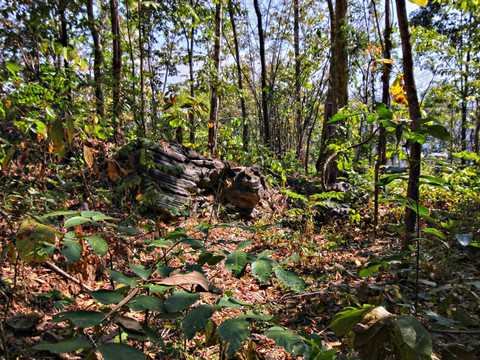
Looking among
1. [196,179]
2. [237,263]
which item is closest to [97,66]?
[196,179]

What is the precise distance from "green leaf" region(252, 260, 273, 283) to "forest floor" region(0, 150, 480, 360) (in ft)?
0.57

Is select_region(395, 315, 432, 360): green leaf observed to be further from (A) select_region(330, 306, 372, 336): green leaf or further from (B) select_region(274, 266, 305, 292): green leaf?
(B) select_region(274, 266, 305, 292): green leaf

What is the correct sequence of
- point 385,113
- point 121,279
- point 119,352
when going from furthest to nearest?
1. point 385,113
2. point 121,279
3. point 119,352

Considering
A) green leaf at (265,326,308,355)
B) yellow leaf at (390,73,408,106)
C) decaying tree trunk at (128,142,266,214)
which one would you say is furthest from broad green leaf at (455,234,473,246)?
decaying tree trunk at (128,142,266,214)

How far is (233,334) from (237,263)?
0.21 metres

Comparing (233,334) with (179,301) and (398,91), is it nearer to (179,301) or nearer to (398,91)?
(179,301)

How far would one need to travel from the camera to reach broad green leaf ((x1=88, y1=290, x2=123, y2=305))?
0.72 m

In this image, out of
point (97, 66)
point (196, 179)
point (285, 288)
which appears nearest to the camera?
point (285, 288)

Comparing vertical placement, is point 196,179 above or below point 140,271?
above

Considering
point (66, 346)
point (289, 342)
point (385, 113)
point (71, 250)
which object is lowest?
point (289, 342)

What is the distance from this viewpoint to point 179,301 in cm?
74

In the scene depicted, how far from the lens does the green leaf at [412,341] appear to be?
614 mm

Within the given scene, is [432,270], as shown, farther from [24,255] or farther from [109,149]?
[109,149]

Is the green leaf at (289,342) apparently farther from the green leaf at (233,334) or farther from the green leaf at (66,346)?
the green leaf at (66,346)
